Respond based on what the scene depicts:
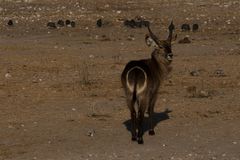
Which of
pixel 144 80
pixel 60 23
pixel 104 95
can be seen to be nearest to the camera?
pixel 144 80

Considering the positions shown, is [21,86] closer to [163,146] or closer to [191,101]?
[191,101]

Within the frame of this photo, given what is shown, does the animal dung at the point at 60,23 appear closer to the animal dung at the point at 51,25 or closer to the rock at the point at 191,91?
the animal dung at the point at 51,25

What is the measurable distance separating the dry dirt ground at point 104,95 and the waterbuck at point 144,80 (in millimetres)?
396

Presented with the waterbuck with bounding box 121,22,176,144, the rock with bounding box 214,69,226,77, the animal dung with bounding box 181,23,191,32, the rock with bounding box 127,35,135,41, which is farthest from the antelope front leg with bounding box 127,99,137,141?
the animal dung with bounding box 181,23,191,32

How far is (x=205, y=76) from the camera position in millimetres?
18188

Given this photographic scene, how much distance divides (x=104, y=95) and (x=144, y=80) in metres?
4.12

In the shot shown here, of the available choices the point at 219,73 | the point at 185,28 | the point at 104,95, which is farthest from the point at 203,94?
the point at 185,28

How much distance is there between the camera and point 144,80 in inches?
473

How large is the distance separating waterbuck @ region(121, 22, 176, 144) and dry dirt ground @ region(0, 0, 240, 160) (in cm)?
40

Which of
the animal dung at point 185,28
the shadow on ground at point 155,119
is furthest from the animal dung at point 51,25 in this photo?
the shadow on ground at point 155,119

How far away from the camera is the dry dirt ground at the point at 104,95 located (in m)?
12.0

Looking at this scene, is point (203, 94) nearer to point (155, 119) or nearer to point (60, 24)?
point (155, 119)

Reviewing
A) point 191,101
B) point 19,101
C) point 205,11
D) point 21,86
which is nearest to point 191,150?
point 191,101

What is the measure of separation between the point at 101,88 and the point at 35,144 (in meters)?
4.74
